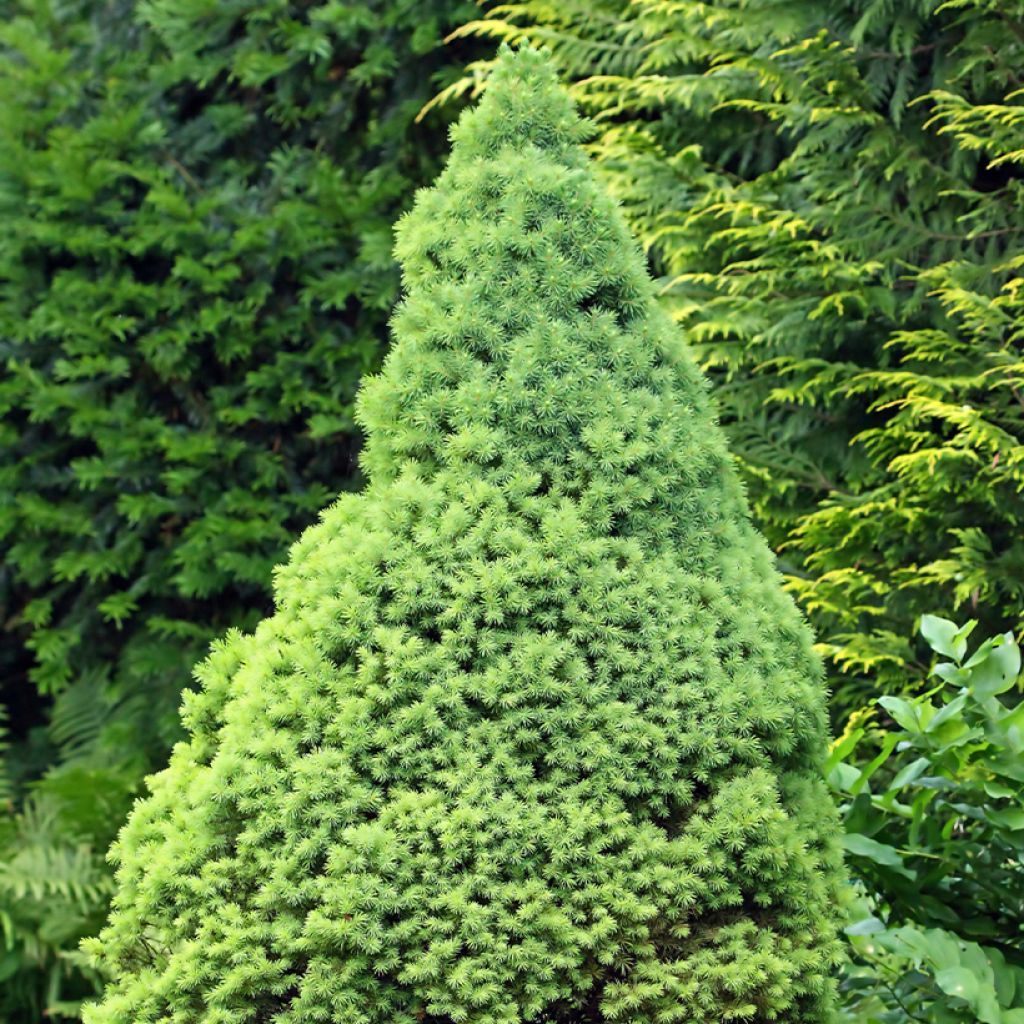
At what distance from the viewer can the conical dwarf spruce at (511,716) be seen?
1883 mm

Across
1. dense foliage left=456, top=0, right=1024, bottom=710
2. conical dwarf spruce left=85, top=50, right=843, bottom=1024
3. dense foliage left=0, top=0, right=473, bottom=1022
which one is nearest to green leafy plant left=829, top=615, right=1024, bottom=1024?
conical dwarf spruce left=85, top=50, right=843, bottom=1024

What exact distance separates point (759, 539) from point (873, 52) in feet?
7.18

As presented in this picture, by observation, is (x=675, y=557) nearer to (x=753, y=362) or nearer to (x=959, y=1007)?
(x=959, y=1007)

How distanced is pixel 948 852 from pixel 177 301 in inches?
153

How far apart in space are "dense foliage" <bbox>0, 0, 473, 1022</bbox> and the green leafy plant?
3015mm

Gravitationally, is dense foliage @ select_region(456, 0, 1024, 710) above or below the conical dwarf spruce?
above

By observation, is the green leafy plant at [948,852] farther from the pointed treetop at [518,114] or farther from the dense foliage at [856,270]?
the pointed treetop at [518,114]

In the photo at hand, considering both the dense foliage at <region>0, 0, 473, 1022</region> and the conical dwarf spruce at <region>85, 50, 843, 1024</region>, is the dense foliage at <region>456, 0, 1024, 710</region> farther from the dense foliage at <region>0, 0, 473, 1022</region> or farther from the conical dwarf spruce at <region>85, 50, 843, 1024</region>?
the conical dwarf spruce at <region>85, 50, 843, 1024</region>

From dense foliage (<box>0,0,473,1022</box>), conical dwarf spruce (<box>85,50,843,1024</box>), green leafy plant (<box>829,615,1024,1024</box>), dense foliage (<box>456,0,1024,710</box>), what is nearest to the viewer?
conical dwarf spruce (<box>85,50,843,1024</box>)

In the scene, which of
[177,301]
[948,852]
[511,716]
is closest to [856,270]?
[948,852]

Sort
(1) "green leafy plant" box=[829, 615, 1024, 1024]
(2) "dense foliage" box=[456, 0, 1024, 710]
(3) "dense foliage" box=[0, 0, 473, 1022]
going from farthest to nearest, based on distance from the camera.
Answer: (3) "dense foliage" box=[0, 0, 473, 1022] → (2) "dense foliage" box=[456, 0, 1024, 710] → (1) "green leafy plant" box=[829, 615, 1024, 1024]

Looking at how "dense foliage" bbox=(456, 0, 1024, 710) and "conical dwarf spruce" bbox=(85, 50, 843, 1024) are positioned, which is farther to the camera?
"dense foliage" bbox=(456, 0, 1024, 710)

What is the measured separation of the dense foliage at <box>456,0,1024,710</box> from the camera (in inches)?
132

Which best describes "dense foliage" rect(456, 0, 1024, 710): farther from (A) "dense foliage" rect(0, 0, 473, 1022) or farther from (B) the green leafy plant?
(A) "dense foliage" rect(0, 0, 473, 1022)
